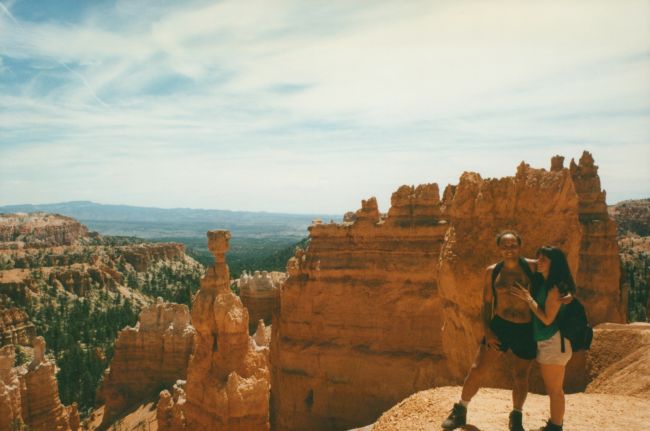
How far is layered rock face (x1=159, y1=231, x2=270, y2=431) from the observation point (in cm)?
1192

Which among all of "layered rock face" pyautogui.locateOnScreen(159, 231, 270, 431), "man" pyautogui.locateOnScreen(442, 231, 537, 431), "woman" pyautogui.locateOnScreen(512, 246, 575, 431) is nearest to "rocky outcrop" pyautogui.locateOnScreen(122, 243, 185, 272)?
"layered rock face" pyautogui.locateOnScreen(159, 231, 270, 431)

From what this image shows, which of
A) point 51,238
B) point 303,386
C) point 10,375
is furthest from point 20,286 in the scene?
point 51,238

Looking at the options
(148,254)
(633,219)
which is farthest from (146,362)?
(633,219)

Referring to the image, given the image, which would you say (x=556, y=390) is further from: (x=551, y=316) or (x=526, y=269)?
(x=526, y=269)

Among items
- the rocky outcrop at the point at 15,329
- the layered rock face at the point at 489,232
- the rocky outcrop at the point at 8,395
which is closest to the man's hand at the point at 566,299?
the layered rock face at the point at 489,232

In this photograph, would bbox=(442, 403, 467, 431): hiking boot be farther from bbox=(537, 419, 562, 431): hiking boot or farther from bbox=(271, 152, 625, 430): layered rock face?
bbox=(271, 152, 625, 430): layered rock face

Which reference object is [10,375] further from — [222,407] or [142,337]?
[222,407]

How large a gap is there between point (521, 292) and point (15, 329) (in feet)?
159

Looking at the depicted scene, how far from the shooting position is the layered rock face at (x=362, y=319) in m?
17.9

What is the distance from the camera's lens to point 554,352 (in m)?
5.45

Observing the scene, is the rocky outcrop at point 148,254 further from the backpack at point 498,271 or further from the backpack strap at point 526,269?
the backpack strap at point 526,269

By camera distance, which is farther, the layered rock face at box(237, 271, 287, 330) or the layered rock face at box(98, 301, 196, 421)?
the layered rock face at box(237, 271, 287, 330)

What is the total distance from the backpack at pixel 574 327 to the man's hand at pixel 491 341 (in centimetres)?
67

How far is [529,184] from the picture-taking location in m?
9.38
